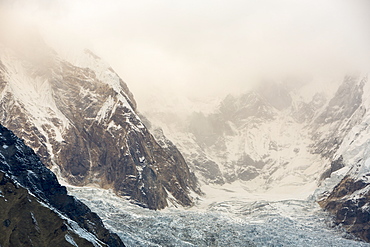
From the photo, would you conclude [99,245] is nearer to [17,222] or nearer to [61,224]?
[61,224]

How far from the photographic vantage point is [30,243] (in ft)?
601

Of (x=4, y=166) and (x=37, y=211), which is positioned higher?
(x=4, y=166)

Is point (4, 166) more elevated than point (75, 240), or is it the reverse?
point (4, 166)

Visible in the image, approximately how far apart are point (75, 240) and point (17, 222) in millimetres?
16523

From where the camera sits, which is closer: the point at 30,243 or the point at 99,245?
the point at 30,243

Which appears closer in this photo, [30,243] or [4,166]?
[30,243]

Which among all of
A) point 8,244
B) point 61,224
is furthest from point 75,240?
point 8,244

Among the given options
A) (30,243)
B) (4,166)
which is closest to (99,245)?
(30,243)

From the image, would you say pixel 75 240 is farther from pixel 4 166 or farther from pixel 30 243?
pixel 4 166

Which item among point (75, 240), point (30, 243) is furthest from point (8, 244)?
point (75, 240)

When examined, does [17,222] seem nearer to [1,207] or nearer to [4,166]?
[1,207]

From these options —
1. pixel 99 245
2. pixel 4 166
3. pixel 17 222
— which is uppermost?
pixel 4 166

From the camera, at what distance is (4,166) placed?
199 metres

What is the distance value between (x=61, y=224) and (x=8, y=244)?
17850 millimetres
